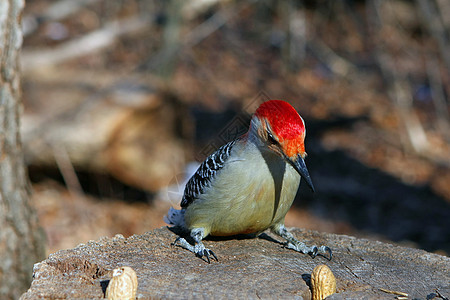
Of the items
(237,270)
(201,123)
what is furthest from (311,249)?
(201,123)

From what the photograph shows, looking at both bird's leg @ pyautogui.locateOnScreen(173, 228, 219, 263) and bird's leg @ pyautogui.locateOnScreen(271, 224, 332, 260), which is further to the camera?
bird's leg @ pyautogui.locateOnScreen(271, 224, 332, 260)

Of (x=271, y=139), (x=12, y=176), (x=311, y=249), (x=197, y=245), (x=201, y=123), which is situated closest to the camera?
(x=271, y=139)

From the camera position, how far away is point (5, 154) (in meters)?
3.60

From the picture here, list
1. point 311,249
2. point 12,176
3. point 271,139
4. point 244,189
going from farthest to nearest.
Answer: point 12,176 → point 311,249 → point 244,189 → point 271,139

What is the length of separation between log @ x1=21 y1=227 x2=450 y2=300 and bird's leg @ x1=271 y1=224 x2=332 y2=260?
4 cm

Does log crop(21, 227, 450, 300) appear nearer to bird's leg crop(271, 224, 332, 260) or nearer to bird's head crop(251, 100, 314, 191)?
bird's leg crop(271, 224, 332, 260)

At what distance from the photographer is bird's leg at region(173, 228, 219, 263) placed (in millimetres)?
2859

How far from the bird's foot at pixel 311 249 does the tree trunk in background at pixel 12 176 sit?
1946 millimetres

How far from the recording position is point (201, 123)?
30.5 ft

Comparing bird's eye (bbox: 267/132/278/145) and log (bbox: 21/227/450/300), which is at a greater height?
bird's eye (bbox: 267/132/278/145)

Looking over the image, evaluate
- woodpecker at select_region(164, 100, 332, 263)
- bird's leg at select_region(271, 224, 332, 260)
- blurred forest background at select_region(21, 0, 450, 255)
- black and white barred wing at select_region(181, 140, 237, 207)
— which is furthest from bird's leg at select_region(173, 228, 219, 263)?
blurred forest background at select_region(21, 0, 450, 255)

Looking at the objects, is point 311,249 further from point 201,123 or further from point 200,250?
point 201,123

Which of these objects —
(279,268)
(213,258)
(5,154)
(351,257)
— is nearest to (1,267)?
(5,154)

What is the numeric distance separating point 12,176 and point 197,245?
62.7 inches
